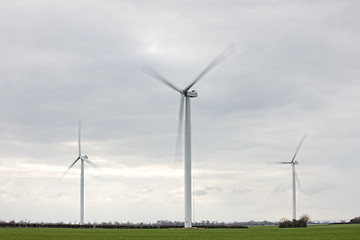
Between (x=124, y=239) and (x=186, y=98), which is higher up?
(x=186, y=98)

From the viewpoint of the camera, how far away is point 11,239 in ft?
116

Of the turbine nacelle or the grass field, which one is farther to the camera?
the turbine nacelle

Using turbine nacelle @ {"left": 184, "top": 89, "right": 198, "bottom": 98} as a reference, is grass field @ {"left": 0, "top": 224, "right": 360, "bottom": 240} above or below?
below

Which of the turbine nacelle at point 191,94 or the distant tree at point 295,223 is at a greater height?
the turbine nacelle at point 191,94

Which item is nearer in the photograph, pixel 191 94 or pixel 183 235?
pixel 183 235

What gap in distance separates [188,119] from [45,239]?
39.4 m

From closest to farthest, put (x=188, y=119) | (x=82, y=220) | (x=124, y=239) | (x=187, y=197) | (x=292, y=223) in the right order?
(x=124, y=239) → (x=187, y=197) → (x=188, y=119) → (x=292, y=223) → (x=82, y=220)

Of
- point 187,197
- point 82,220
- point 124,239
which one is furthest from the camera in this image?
point 82,220

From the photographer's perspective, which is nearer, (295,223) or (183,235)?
(183,235)

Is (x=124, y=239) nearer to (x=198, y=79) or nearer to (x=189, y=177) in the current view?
(x=189, y=177)

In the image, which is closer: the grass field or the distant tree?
the grass field

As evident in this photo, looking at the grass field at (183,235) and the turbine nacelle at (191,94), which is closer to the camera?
the grass field at (183,235)

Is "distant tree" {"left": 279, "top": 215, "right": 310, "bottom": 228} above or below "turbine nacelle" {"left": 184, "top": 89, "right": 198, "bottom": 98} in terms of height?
below

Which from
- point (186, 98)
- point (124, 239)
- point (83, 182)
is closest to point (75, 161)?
point (83, 182)
